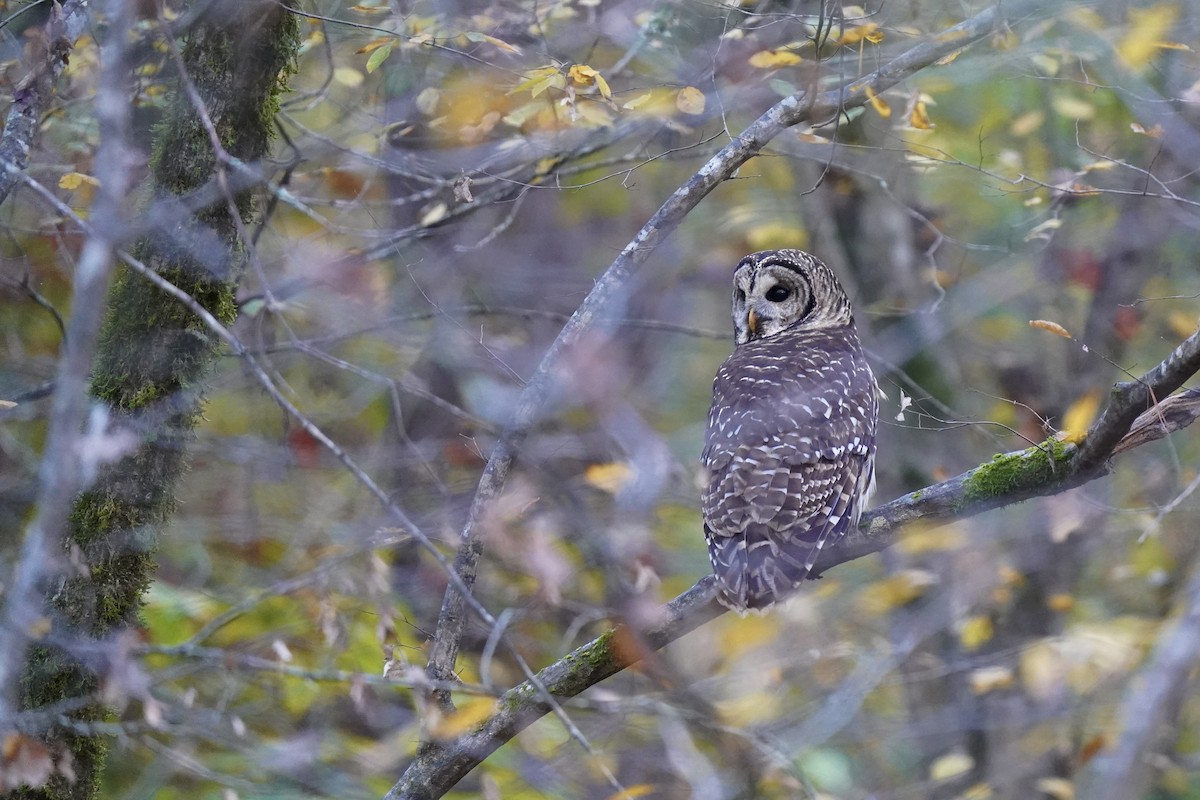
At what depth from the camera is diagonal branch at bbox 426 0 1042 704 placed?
3826 mm

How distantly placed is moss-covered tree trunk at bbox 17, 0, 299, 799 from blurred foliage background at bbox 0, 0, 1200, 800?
491 mm

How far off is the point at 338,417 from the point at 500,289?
139 centimetres

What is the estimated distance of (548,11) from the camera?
6.34 meters

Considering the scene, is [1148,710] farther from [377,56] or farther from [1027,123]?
[1027,123]

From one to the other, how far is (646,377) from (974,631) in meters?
3.26

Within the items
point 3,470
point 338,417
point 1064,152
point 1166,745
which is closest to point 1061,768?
point 1166,745

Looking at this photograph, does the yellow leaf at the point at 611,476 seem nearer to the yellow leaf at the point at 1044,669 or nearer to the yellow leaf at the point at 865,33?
the yellow leaf at the point at 865,33

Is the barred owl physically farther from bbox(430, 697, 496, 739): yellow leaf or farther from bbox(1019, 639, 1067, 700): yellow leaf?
bbox(1019, 639, 1067, 700): yellow leaf

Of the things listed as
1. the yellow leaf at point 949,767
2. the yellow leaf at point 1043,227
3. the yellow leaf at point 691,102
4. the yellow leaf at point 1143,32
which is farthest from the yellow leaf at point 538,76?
the yellow leaf at point 949,767

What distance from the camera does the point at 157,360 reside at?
4.35m

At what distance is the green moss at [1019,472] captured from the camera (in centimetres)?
410

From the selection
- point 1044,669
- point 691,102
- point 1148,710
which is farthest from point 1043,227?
point 1148,710

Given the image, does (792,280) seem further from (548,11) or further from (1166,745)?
(1166,745)

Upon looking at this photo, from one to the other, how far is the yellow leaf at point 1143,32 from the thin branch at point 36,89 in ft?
14.9
